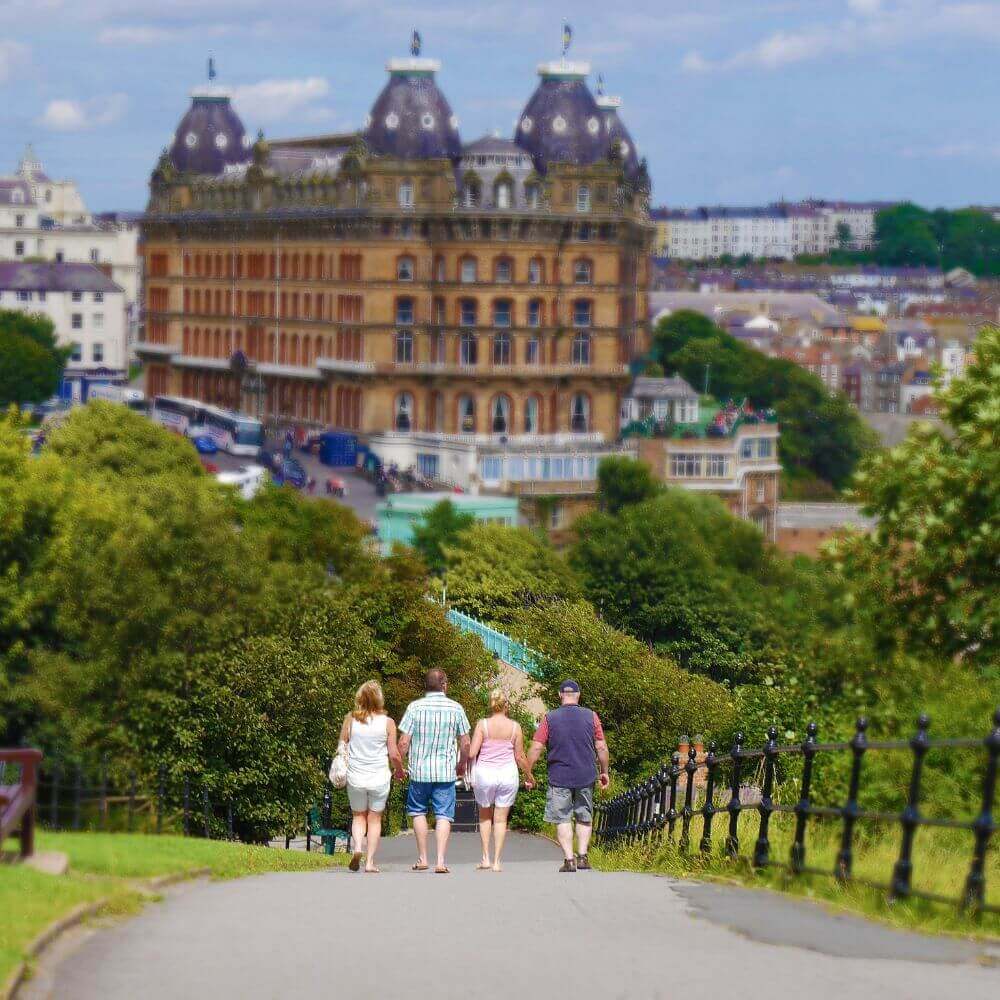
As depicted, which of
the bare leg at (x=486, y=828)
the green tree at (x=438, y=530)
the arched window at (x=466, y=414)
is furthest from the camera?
the arched window at (x=466, y=414)

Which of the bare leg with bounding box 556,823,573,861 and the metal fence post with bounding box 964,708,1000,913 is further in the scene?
the bare leg with bounding box 556,823,573,861

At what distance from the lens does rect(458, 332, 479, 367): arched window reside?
13325 cm

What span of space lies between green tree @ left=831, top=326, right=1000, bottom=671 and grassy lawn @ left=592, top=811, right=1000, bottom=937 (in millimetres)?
5589

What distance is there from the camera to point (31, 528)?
54844 millimetres

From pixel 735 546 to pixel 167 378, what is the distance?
7086 centimetres

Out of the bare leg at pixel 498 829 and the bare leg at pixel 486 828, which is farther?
the bare leg at pixel 486 828

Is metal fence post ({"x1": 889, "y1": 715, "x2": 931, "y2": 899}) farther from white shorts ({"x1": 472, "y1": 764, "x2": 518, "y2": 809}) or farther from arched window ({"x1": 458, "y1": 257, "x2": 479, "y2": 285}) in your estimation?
arched window ({"x1": 458, "y1": 257, "x2": 479, "y2": 285})

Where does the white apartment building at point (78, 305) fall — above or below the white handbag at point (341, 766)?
above

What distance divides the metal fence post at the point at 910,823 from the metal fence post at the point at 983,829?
15.3 inches

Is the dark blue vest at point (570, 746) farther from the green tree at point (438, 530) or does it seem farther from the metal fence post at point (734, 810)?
the green tree at point (438, 530)

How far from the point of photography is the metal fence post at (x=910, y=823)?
580 inches

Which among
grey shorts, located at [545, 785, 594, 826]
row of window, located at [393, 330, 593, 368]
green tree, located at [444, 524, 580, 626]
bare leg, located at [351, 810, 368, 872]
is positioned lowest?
green tree, located at [444, 524, 580, 626]

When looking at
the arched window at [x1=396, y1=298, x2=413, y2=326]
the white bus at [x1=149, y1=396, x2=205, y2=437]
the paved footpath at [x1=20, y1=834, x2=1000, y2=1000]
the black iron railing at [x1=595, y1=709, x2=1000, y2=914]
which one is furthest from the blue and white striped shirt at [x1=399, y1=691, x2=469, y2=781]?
the white bus at [x1=149, y1=396, x2=205, y2=437]

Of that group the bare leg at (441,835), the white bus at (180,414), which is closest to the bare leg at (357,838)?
the bare leg at (441,835)
